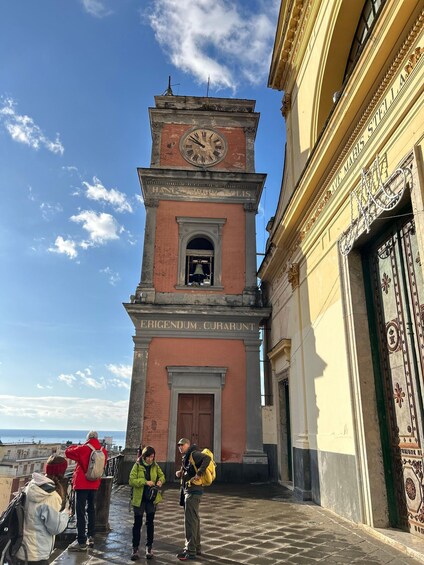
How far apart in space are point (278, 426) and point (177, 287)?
5.26 meters

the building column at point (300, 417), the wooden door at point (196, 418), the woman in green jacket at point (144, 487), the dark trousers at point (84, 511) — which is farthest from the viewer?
the wooden door at point (196, 418)

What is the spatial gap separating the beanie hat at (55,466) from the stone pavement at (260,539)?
190cm

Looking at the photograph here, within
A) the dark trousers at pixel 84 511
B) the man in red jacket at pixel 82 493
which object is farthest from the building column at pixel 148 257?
the dark trousers at pixel 84 511

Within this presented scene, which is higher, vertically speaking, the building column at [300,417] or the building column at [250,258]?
the building column at [250,258]

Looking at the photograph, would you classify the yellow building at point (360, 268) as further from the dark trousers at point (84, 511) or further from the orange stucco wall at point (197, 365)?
the dark trousers at point (84, 511)

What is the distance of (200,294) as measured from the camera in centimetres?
1360

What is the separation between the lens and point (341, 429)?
6.80 metres

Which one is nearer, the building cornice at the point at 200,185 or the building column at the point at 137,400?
the building column at the point at 137,400

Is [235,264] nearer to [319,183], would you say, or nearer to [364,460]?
[319,183]

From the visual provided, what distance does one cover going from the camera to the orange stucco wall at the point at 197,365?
1212 centimetres

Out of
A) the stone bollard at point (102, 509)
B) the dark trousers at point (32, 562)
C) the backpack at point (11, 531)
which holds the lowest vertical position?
the stone bollard at point (102, 509)

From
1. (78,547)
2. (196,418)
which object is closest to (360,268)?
(78,547)

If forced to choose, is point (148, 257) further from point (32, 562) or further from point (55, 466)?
point (32, 562)

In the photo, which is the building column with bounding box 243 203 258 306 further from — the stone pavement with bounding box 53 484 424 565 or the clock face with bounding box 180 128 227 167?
the stone pavement with bounding box 53 484 424 565
